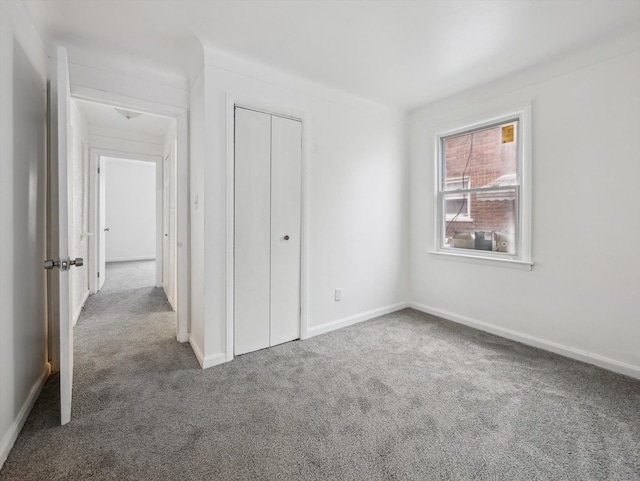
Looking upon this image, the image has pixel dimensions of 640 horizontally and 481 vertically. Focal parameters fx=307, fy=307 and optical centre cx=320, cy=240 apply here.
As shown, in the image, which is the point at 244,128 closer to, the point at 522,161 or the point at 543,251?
the point at 522,161

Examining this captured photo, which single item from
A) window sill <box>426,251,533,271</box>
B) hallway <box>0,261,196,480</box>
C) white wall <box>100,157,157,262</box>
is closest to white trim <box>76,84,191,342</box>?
hallway <box>0,261,196,480</box>

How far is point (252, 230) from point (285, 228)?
0.32 meters

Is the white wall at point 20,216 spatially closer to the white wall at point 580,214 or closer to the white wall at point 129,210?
the white wall at point 580,214

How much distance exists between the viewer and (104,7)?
6.25 feet

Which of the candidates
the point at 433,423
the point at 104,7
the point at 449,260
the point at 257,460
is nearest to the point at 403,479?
the point at 433,423

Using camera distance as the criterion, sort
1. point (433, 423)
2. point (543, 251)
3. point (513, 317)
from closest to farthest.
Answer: point (433, 423) < point (543, 251) < point (513, 317)

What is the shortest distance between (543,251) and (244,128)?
2.78 metres

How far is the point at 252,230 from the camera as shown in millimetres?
2602

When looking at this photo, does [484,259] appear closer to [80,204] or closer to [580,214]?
[580,214]

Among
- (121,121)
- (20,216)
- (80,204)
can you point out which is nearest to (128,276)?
(80,204)

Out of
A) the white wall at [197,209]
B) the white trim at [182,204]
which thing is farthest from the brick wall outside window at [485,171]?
the white trim at [182,204]

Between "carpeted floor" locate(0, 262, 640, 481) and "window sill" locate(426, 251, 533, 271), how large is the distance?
2.42ft

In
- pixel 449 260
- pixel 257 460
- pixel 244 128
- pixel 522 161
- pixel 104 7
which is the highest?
pixel 104 7

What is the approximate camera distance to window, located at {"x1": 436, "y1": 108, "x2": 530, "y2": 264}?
2857mm
